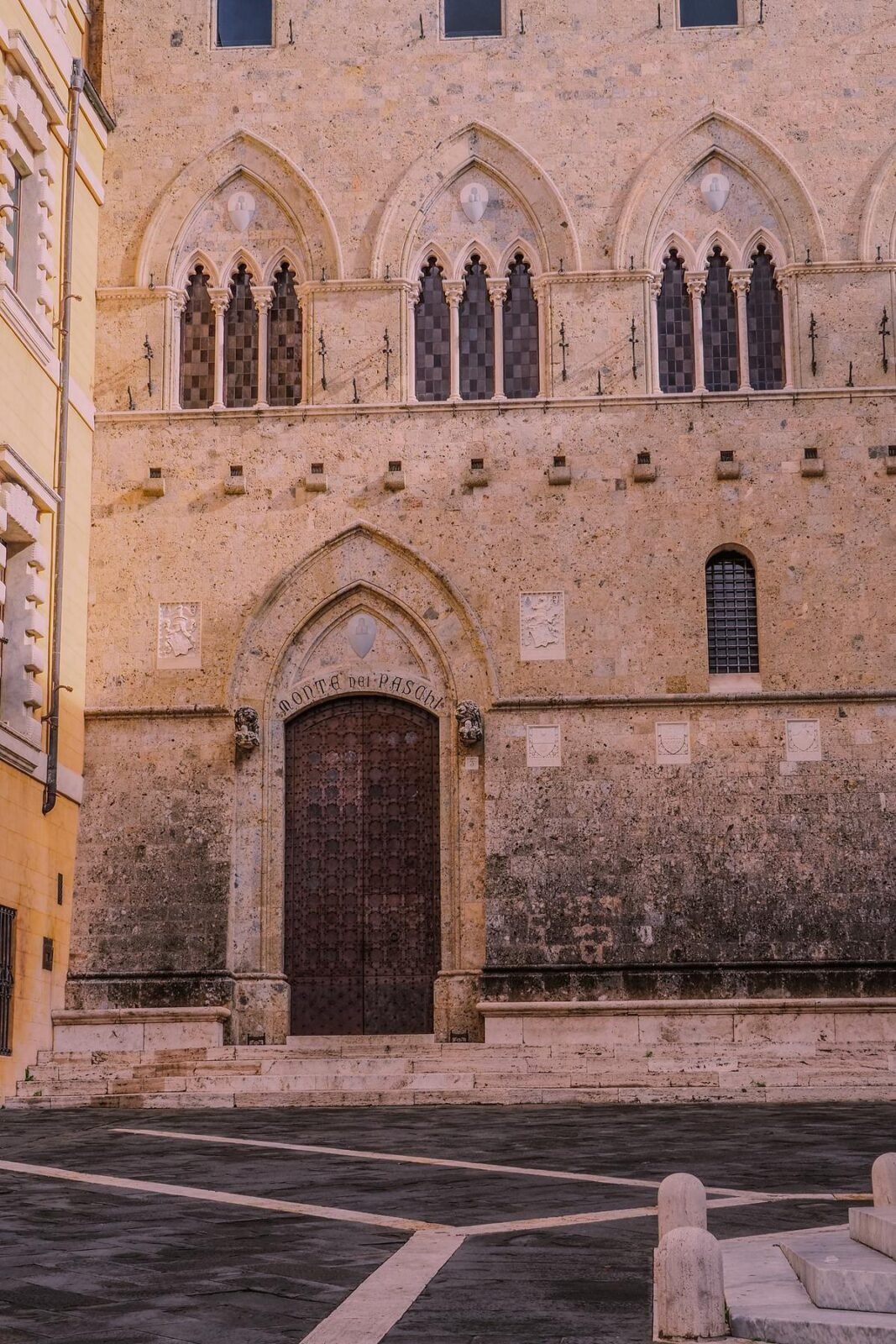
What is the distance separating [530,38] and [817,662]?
8.66 metres

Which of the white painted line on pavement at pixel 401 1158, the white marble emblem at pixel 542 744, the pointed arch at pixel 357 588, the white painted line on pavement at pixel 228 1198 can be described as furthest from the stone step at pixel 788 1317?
Answer: the pointed arch at pixel 357 588

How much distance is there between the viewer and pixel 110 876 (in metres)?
21.8

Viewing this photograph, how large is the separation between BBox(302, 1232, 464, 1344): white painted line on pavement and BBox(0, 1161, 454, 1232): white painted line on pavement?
0.41m

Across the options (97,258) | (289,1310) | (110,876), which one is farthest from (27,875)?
(289,1310)

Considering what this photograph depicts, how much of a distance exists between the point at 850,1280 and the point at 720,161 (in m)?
19.3

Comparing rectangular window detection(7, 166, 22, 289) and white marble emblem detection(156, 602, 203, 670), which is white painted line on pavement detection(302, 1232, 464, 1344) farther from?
rectangular window detection(7, 166, 22, 289)

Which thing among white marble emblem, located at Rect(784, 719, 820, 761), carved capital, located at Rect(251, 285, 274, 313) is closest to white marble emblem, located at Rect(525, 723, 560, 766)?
white marble emblem, located at Rect(784, 719, 820, 761)

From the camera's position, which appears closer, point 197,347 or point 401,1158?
point 401,1158

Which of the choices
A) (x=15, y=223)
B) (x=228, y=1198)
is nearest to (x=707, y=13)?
(x=15, y=223)

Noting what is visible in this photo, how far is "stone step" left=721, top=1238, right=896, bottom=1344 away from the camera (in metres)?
5.82

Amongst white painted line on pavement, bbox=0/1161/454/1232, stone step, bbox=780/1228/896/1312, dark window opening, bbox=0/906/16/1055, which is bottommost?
white painted line on pavement, bbox=0/1161/454/1232

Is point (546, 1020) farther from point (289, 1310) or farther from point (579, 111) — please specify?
point (289, 1310)

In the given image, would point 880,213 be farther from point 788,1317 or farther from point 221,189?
point 788,1317

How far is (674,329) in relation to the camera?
23219 mm
